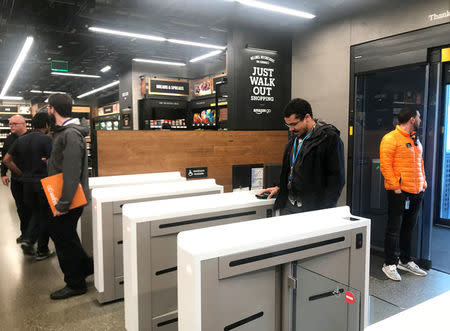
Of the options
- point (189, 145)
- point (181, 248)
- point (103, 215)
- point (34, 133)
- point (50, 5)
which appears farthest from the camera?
point (50, 5)

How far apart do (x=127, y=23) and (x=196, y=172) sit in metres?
3.97

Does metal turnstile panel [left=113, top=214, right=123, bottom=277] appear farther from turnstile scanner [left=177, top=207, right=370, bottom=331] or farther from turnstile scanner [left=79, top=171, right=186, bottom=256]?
turnstile scanner [left=177, top=207, right=370, bottom=331]

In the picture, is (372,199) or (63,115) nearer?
(63,115)

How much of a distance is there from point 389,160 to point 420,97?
0.99 m

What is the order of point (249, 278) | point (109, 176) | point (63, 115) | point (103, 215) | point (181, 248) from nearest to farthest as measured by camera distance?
1. point (181, 248)
2. point (249, 278)
3. point (103, 215)
4. point (63, 115)
5. point (109, 176)

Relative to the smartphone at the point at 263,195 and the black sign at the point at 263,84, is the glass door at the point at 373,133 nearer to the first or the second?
the black sign at the point at 263,84

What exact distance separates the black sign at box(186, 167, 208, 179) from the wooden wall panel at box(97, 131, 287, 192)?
0.05 metres

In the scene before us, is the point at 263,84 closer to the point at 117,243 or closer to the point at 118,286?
the point at 117,243

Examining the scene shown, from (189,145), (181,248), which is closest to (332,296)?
(181,248)

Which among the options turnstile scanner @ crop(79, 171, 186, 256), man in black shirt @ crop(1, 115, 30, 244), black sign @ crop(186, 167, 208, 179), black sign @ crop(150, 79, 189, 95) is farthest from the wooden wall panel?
black sign @ crop(150, 79, 189, 95)

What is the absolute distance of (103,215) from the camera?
9.30 feet

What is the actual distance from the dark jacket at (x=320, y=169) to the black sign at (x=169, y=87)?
26.7 ft

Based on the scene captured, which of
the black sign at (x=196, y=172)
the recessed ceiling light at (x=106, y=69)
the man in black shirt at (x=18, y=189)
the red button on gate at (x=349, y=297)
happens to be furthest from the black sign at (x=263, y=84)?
the recessed ceiling light at (x=106, y=69)

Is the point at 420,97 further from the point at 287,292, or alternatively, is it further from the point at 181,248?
the point at 181,248
